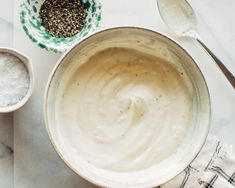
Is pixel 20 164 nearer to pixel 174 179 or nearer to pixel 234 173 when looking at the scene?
pixel 174 179

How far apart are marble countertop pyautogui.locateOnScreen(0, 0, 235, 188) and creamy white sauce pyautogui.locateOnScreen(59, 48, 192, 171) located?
65mm

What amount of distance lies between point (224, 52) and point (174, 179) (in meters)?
0.24

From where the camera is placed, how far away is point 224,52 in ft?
4.05

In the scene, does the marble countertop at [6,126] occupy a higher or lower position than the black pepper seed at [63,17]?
lower

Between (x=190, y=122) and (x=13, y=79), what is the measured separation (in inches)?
12.1

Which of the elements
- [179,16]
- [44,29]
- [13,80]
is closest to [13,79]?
[13,80]

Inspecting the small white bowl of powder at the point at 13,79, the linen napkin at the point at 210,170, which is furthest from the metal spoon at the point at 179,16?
the small white bowl of powder at the point at 13,79

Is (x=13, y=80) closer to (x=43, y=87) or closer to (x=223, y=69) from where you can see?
(x=43, y=87)

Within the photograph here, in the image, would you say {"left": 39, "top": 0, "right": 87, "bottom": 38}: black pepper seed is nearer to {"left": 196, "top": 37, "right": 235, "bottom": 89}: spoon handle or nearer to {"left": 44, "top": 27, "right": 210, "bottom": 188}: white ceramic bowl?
{"left": 44, "top": 27, "right": 210, "bottom": 188}: white ceramic bowl

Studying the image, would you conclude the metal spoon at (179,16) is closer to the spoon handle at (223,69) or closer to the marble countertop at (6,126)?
Result: the spoon handle at (223,69)

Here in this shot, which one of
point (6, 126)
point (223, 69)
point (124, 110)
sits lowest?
point (6, 126)

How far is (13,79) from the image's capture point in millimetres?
1180

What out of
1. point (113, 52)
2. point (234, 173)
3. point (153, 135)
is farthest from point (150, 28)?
point (234, 173)

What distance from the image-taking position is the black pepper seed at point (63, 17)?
1.21 meters
